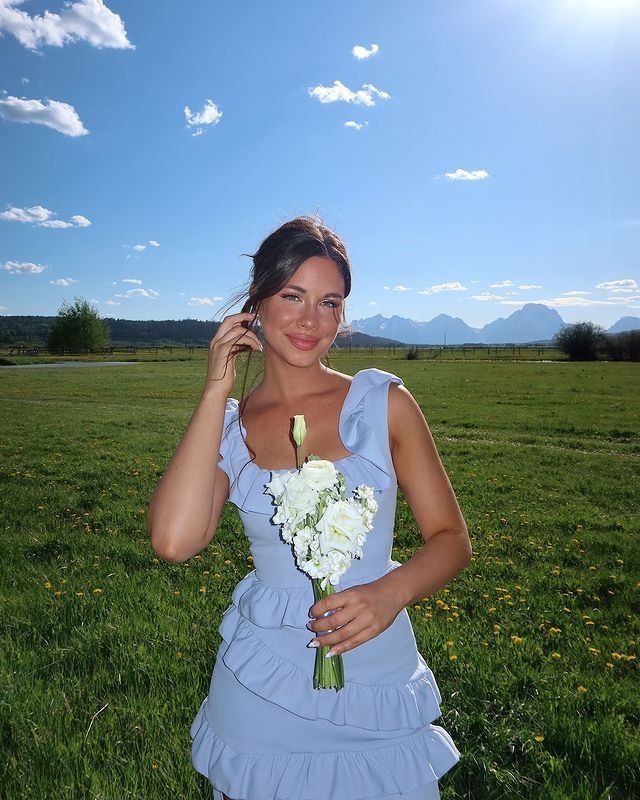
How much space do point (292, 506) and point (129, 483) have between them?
30.9 feet

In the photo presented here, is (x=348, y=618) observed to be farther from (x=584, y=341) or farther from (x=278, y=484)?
(x=584, y=341)

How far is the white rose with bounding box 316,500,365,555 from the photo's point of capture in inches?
64.1

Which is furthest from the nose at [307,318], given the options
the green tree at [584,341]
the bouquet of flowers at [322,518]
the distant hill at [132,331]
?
the distant hill at [132,331]

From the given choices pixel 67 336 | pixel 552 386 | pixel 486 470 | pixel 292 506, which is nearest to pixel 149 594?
pixel 292 506

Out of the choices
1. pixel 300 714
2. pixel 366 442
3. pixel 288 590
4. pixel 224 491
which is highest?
pixel 366 442

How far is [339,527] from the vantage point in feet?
5.33

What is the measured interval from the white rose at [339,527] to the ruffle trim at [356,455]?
1.54 ft

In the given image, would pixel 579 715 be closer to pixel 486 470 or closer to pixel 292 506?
pixel 292 506

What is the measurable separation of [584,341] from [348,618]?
76.8 meters

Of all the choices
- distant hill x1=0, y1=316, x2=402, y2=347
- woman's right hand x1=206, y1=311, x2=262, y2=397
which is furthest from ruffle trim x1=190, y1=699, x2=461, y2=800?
distant hill x1=0, y1=316, x2=402, y2=347

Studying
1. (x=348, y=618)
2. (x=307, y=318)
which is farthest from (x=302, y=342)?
(x=348, y=618)

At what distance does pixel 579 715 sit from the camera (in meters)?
3.76

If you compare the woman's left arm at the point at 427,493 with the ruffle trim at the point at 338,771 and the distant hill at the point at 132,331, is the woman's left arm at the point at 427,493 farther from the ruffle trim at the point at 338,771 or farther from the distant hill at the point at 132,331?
the distant hill at the point at 132,331

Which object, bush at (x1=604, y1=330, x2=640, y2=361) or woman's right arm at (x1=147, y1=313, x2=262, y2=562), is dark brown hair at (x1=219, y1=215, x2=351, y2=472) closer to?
woman's right arm at (x1=147, y1=313, x2=262, y2=562)
